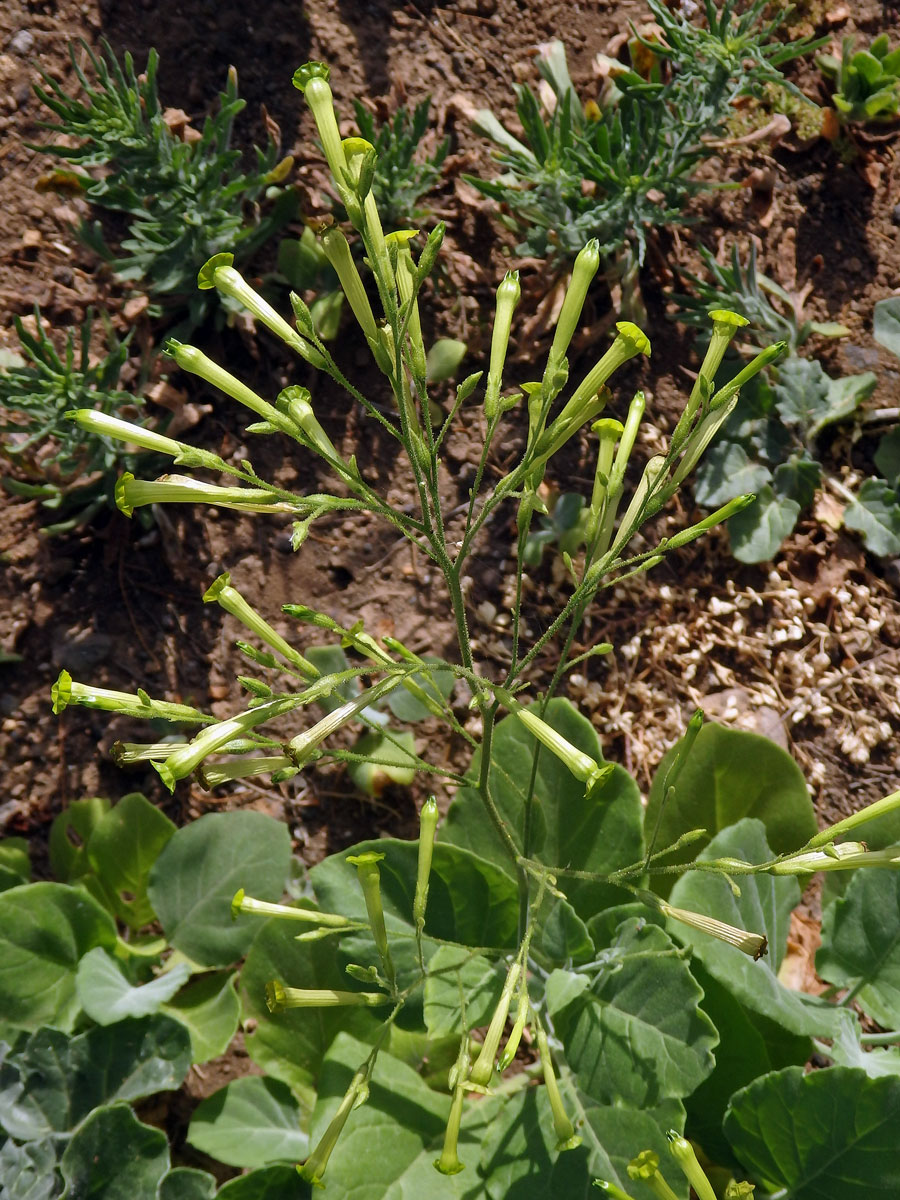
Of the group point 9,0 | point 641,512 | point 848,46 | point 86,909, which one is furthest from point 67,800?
point 848,46

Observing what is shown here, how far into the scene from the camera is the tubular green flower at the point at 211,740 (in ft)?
4.66

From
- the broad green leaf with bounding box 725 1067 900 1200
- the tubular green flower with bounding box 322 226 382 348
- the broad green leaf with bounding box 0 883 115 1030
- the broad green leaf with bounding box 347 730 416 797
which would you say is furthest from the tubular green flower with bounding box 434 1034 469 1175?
Result: the broad green leaf with bounding box 0 883 115 1030

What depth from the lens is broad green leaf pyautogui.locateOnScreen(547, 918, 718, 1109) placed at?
6.97ft

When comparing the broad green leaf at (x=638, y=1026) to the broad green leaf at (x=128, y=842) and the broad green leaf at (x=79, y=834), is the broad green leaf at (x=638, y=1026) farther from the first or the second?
the broad green leaf at (x=79, y=834)

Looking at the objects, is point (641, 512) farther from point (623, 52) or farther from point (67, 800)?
point (623, 52)

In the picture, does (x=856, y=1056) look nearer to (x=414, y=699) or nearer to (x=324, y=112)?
→ (x=414, y=699)

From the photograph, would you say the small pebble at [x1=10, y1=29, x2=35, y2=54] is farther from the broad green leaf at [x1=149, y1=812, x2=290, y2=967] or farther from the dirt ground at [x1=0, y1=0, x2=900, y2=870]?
the broad green leaf at [x1=149, y1=812, x2=290, y2=967]

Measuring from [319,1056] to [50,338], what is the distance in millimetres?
2758

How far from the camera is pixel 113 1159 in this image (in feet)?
8.64

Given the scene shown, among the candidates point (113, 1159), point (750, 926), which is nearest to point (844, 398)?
point (750, 926)

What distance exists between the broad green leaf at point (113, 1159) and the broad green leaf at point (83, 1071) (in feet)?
0.33

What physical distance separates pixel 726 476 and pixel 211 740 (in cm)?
248

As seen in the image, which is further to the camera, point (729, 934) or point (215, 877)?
point (215, 877)

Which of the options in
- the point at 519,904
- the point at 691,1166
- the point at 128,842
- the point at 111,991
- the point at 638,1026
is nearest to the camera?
the point at 691,1166
